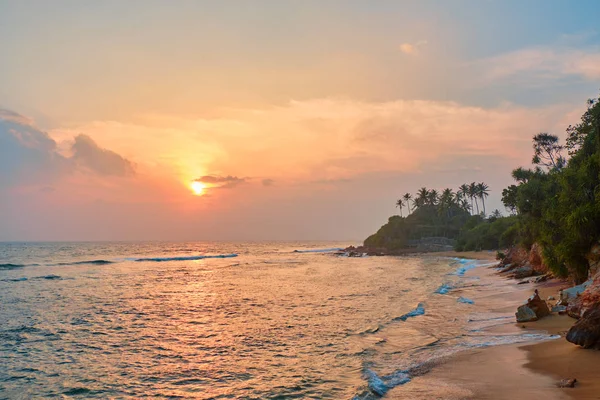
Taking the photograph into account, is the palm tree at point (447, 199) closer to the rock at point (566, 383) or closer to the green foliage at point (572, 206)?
the green foliage at point (572, 206)

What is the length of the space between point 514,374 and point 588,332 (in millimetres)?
2953

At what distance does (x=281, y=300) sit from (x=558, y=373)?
21.1 metres

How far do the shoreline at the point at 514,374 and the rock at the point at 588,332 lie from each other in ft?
0.79

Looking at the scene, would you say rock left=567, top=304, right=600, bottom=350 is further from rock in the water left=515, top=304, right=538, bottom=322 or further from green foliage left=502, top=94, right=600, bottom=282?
green foliage left=502, top=94, right=600, bottom=282

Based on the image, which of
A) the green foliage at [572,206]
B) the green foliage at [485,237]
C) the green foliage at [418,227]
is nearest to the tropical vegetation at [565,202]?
the green foliage at [572,206]

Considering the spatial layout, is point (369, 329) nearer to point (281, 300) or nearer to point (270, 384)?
point (270, 384)

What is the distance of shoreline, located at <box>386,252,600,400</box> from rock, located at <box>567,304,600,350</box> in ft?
0.79

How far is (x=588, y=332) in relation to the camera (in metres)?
12.2

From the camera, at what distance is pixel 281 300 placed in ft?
98.6

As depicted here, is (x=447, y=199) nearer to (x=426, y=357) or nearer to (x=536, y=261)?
(x=536, y=261)

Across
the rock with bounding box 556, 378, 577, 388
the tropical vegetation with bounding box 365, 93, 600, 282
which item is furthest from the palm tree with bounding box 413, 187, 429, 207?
the rock with bounding box 556, 378, 577, 388

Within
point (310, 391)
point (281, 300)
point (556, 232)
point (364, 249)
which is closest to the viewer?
point (310, 391)

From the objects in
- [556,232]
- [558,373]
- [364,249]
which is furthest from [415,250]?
[558,373]

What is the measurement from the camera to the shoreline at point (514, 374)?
990cm
